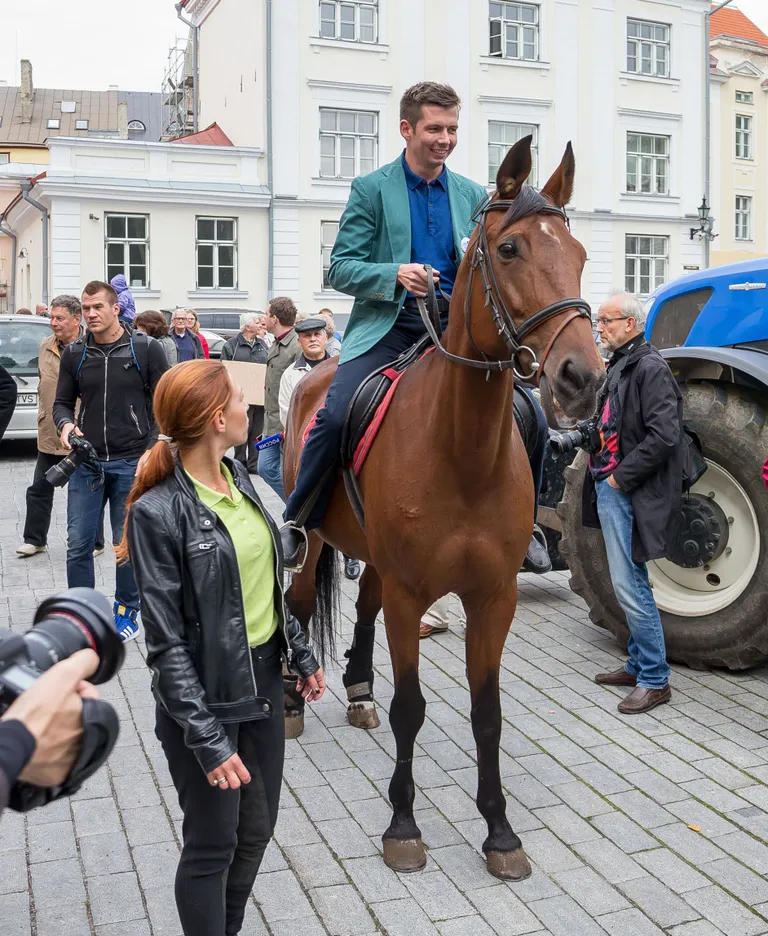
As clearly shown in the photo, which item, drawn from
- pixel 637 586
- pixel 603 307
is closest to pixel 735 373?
pixel 603 307

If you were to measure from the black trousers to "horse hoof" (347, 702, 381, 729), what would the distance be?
2.34 metres

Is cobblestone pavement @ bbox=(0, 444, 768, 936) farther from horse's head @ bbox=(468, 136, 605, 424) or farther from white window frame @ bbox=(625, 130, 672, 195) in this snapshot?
white window frame @ bbox=(625, 130, 672, 195)

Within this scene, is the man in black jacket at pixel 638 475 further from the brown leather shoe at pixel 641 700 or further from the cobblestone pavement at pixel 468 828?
the cobblestone pavement at pixel 468 828

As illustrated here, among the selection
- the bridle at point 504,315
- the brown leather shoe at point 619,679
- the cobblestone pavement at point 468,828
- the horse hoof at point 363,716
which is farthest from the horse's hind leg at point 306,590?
the bridle at point 504,315

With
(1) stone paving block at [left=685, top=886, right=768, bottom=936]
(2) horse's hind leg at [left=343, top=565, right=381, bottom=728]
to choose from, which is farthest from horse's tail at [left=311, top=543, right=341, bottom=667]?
(1) stone paving block at [left=685, top=886, right=768, bottom=936]

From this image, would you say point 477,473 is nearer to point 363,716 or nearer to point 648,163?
point 363,716

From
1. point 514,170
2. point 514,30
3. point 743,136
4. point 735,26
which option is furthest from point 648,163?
point 514,170

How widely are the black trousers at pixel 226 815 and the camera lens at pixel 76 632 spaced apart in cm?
120

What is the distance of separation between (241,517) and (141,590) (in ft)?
1.24

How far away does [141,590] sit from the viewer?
2.85m

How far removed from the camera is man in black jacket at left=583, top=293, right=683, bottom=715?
5.47 m

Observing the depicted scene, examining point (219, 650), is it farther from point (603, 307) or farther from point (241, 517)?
point (603, 307)

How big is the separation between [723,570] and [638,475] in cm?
104

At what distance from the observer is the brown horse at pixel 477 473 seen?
3574 mm
